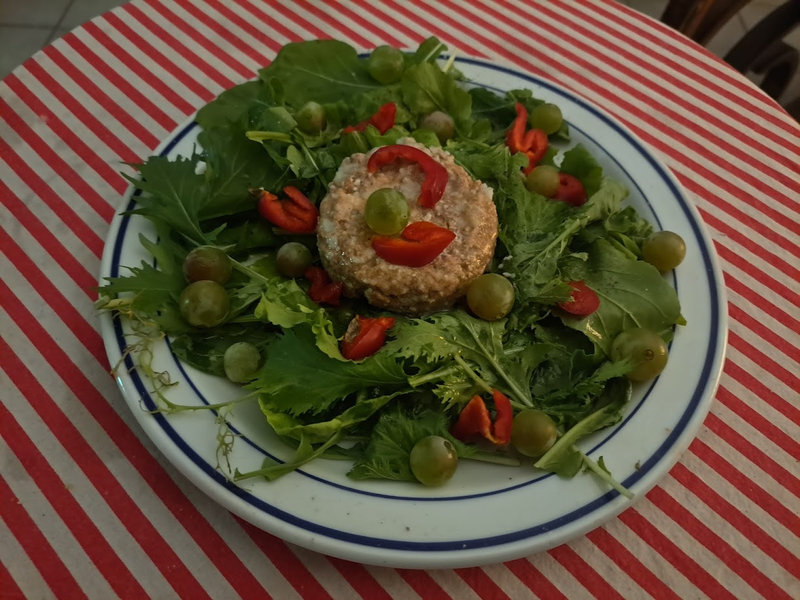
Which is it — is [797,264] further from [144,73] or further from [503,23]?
[144,73]

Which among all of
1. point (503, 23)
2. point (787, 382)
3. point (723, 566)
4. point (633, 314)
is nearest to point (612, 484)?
point (723, 566)

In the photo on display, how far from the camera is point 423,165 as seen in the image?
6.75 ft

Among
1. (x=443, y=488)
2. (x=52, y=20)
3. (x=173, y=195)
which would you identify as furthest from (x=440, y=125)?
(x=52, y=20)

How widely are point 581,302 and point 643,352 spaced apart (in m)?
0.26

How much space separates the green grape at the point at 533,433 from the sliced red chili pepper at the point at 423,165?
2.48 feet

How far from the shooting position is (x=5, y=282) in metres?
2.15

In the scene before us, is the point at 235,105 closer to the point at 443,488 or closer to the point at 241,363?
the point at 241,363

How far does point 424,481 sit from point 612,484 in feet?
1.54

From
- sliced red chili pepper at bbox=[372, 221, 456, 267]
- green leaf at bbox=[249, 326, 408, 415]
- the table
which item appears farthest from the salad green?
the table

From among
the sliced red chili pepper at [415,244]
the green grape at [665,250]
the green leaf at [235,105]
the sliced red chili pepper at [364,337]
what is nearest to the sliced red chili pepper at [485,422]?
the sliced red chili pepper at [364,337]

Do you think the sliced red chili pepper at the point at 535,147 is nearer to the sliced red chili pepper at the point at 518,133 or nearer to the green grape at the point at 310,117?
the sliced red chili pepper at the point at 518,133

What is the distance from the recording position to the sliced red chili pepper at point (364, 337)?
1777 millimetres

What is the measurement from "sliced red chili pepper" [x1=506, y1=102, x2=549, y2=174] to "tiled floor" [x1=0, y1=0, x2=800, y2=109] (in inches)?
156

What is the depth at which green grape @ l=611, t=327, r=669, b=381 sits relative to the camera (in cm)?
174
